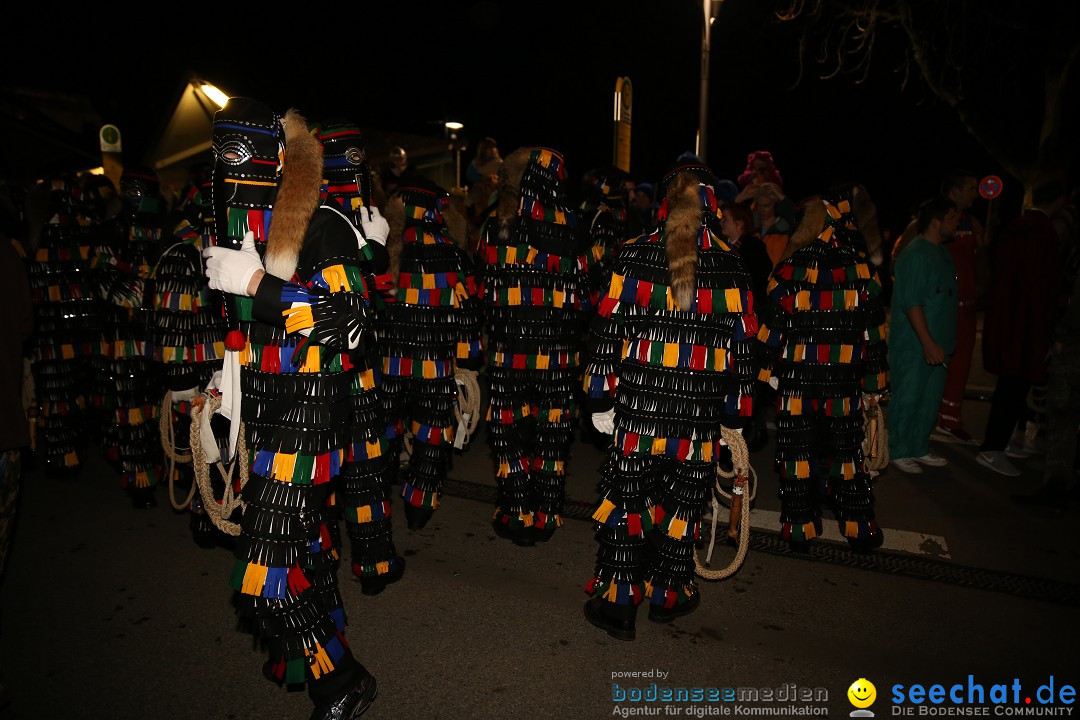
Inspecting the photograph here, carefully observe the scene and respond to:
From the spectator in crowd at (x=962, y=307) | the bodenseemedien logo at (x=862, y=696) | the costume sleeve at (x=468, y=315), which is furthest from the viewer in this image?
the spectator in crowd at (x=962, y=307)

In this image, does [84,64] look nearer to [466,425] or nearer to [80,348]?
[80,348]

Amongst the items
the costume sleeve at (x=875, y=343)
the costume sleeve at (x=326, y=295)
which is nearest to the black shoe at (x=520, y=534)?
the costume sleeve at (x=326, y=295)

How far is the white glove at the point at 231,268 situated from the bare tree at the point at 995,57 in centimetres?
1221

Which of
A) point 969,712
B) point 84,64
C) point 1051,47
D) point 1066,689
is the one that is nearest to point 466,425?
point 969,712

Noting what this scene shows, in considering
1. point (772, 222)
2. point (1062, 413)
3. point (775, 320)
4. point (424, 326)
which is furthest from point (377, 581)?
point (1062, 413)

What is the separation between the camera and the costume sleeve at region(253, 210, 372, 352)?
95.7 inches

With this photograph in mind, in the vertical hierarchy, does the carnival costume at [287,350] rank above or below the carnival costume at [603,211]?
below

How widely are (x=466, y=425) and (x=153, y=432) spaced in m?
2.38

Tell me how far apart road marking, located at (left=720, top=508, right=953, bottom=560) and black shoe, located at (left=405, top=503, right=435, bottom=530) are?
7.62ft

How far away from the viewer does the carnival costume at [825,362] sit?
395 cm

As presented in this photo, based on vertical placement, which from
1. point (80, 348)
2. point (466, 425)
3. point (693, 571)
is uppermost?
point (80, 348)

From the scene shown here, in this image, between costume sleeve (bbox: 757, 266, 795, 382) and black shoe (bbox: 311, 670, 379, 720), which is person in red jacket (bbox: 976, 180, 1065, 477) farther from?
black shoe (bbox: 311, 670, 379, 720)

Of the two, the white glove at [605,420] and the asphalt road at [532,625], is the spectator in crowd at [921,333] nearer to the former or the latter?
the asphalt road at [532,625]

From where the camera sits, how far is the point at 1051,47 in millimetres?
11656
